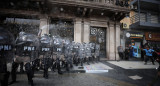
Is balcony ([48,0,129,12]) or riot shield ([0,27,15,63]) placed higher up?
balcony ([48,0,129,12])

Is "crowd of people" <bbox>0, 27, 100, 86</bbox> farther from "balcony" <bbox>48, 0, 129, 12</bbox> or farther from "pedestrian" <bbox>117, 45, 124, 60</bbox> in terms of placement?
"pedestrian" <bbox>117, 45, 124, 60</bbox>

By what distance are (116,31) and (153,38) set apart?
5.07 meters

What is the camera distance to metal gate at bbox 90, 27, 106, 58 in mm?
9102

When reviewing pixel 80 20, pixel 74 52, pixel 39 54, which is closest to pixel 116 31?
pixel 80 20

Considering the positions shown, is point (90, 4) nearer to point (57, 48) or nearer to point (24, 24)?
point (57, 48)

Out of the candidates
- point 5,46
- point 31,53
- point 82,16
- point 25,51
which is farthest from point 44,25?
point 5,46

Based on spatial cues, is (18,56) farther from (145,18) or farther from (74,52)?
(145,18)

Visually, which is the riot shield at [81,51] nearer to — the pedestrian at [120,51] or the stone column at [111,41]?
the stone column at [111,41]

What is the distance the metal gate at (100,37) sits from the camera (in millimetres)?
9102

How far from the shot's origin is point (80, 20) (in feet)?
27.7

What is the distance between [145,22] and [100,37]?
5.59 m

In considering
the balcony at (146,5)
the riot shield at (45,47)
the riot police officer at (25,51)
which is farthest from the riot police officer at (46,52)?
the balcony at (146,5)

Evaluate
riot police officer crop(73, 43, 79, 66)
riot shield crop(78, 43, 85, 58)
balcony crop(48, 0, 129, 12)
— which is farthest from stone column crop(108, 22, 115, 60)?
riot police officer crop(73, 43, 79, 66)

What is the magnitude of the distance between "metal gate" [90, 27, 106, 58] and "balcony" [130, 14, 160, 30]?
3.97 m
